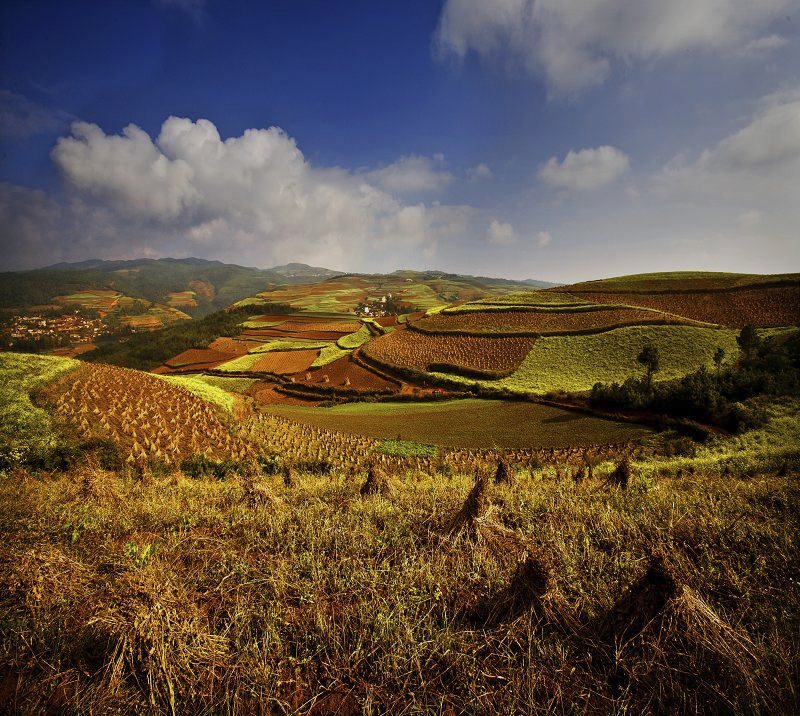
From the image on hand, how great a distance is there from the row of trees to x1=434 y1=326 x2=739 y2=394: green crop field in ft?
8.62

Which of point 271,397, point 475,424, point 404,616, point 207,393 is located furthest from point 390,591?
point 271,397

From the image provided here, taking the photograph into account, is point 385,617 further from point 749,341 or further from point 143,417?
point 749,341

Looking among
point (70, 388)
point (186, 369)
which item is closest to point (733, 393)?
point (70, 388)

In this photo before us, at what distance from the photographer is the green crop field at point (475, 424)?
1952 cm

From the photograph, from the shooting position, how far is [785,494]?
20.5 feet

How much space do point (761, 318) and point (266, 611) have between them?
4907 centimetres

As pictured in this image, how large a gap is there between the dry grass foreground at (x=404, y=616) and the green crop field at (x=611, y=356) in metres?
23.8

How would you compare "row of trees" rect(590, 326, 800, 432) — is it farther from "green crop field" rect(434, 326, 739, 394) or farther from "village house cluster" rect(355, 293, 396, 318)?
"village house cluster" rect(355, 293, 396, 318)

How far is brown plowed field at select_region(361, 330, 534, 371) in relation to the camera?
33.4 metres

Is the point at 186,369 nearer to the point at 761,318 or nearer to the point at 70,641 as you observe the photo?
the point at 70,641

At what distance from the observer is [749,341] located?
933 inches

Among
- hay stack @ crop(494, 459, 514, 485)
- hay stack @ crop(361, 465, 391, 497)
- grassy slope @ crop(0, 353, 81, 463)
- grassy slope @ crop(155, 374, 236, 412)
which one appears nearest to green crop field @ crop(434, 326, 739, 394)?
hay stack @ crop(494, 459, 514, 485)

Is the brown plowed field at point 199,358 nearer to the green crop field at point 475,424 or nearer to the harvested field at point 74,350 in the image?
the green crop field at point 475,424

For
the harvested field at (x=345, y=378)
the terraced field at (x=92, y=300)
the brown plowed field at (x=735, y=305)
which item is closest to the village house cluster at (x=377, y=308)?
the harvested field at (x=345, y=378)
